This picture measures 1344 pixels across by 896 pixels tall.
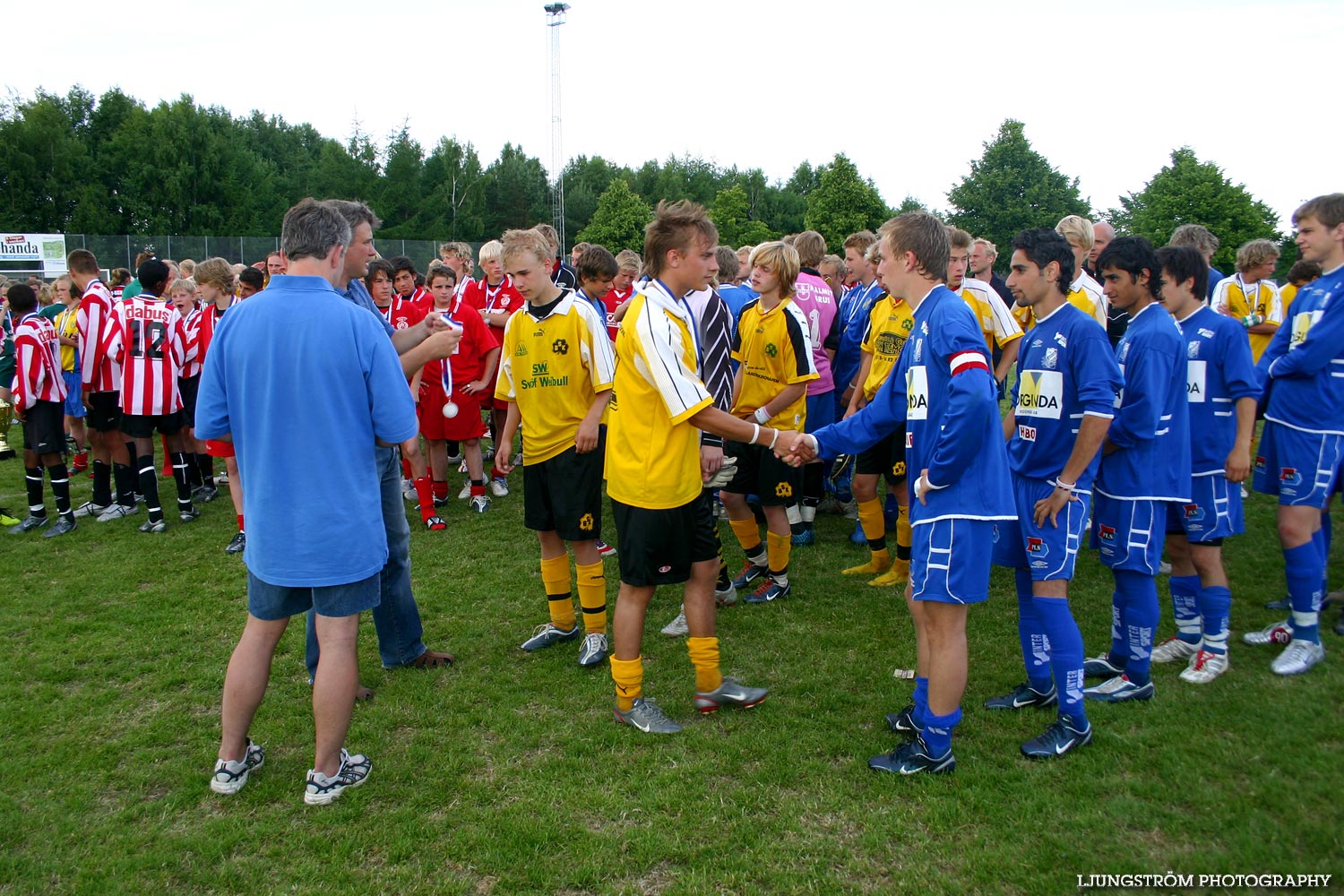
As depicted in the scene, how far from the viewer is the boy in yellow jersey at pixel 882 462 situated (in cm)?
566

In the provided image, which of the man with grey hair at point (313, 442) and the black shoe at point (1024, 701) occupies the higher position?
the man with grey hair at point (313, 442)

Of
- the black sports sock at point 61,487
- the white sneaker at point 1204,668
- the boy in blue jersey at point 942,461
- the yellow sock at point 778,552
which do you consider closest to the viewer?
the boy in blue jersey at point 942,461

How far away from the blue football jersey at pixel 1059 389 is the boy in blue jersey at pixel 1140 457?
0.20 m

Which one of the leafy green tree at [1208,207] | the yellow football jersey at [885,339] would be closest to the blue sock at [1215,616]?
the yellow football jersey at [885,339]

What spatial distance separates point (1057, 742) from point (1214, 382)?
2.23 meters

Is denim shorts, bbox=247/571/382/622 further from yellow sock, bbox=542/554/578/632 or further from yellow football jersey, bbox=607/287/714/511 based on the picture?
yellow sock, bbox=542/554/578/632

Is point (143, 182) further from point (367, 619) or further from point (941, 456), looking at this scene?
point (941, 456)

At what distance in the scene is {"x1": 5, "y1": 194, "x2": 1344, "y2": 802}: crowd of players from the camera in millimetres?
3340

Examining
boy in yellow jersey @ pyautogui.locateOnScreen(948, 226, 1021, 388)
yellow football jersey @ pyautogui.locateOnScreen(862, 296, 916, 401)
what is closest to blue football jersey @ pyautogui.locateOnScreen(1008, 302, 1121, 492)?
yellow football jersey @ pyautogui.locateOnScreen(862, 296, 916, 401)

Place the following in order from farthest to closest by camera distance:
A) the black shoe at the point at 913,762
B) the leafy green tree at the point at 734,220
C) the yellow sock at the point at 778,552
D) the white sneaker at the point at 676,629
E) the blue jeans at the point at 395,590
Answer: the leafy green tree at the point at 734,220 → the yellow sock at the point at 778,552 → the white sneaker at the point at 676,629 → the blue jeans at the point at 395,590 → the black shoe at the point at 913,762

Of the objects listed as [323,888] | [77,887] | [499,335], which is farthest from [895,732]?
[499,335]

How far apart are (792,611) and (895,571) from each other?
36.9 inches

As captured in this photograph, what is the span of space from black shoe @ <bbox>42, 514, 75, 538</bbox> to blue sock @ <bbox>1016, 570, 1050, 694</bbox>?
809cm

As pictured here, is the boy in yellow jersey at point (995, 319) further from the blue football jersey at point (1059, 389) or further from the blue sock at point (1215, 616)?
the blue football jersey at point (1059, 389)
